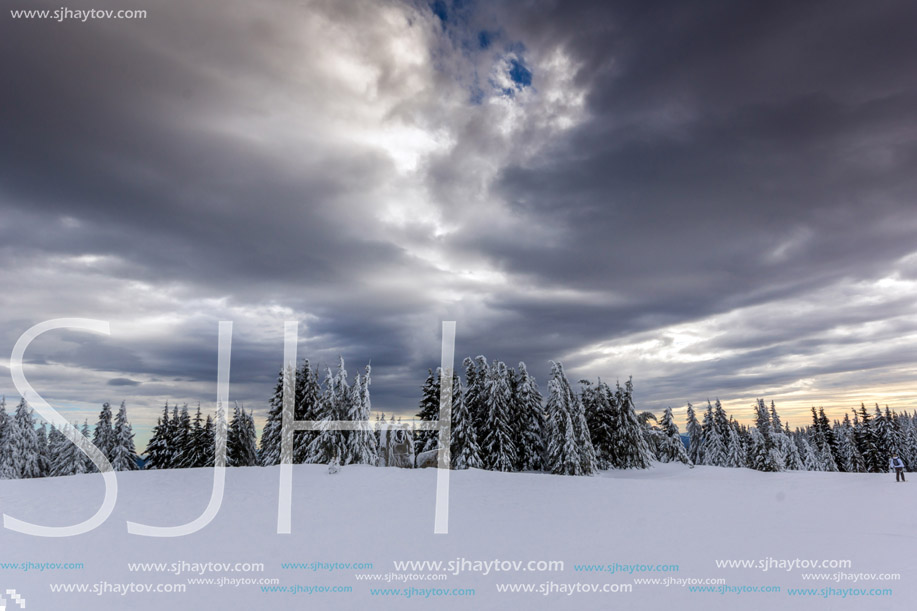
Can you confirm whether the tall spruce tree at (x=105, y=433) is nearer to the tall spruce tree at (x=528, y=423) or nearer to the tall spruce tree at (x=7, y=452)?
the tall spruce tree at (x=7, y=452)

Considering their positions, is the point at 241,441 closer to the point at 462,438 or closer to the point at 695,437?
the point at 462,438

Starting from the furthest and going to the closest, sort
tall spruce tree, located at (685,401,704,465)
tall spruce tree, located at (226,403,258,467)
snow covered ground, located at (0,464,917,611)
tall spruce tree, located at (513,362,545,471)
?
tall spruce tree, located at (685,401,704,465), tall spruce tree, located at (226,403,258,467), tall spruce tree, located at (513,362,545,471), snow covered ground, located at (0,464,917,611)

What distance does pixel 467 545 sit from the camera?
1639cm

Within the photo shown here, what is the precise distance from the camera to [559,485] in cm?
2747

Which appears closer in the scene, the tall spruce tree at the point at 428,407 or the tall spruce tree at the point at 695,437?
the tall spruce tree at the point at 428,407

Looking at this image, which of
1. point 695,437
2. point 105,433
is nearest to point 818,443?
point 695,437

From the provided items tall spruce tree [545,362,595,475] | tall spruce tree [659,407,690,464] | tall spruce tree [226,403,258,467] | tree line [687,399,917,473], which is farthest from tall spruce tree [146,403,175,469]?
tree line [687,399,917,473]

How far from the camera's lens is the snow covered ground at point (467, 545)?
38.8 feet

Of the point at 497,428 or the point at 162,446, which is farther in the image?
the point at 162,446

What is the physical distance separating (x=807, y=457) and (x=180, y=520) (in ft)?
335

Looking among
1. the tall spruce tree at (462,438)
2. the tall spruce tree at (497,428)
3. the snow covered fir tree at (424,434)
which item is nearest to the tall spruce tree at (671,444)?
the snow covered fir tree at (424,434)

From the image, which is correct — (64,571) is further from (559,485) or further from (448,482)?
(559,485)

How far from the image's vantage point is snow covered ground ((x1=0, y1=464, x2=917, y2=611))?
1183 centimetres

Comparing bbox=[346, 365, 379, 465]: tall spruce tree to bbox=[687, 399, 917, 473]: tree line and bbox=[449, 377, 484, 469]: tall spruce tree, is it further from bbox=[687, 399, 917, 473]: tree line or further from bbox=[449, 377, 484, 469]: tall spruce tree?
bbox=[687, 399, 917, 473]: tree line
